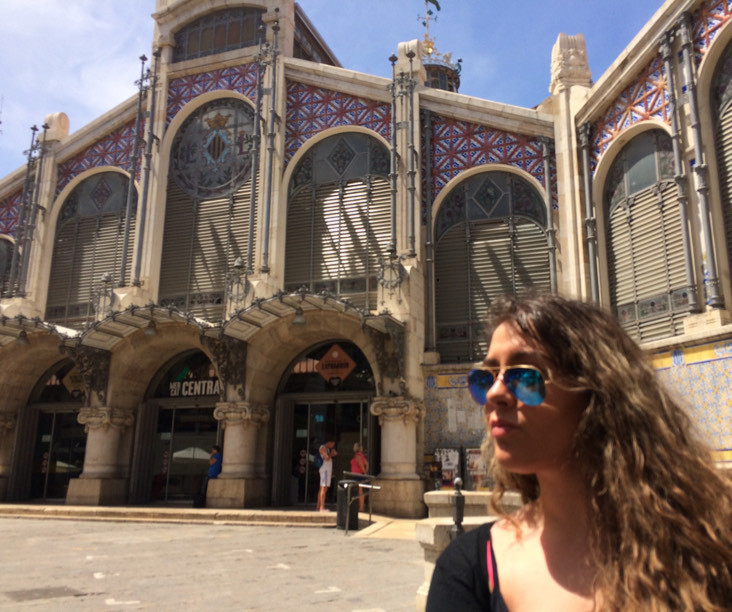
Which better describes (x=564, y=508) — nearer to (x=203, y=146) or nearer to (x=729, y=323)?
(x=729, y=323)

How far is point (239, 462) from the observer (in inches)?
644

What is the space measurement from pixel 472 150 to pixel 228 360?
Result: 325 inches

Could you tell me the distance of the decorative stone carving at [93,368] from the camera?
701 inches

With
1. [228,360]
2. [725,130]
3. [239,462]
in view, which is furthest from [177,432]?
[725,130]

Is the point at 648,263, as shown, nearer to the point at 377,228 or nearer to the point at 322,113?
the point at 377,228

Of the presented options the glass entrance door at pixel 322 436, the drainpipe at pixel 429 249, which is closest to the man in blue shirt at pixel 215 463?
the glass entrance door at pixel 322 436

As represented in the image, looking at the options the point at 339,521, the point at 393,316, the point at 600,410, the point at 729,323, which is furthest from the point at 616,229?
the point at 600,410

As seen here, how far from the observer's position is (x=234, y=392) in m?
16.8

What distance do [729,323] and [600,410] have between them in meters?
11.3

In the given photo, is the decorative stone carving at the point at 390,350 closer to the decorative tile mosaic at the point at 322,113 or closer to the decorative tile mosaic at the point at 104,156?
the decorative tile mosaic at the point at 322,113

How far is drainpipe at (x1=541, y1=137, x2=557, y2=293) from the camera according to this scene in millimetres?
15883

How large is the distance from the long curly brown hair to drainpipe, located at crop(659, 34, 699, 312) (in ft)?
37.6

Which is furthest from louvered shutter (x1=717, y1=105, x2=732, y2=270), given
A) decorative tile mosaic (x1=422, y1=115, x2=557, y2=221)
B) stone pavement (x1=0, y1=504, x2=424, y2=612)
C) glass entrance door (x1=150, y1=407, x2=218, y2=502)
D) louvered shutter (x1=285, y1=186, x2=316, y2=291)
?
glass entrance door (x1=150, y1=407, x2=218, y2=502)

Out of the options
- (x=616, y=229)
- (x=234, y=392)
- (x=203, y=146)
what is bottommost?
(x=234, y=392)
